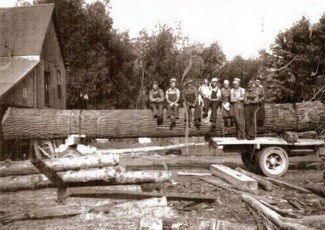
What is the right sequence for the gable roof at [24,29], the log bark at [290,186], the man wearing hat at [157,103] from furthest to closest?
the gable roof at [24,29]
the man wearing hat at [157,103]
the log bark at [290,186]

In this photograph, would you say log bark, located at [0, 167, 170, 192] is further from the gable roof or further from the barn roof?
the gable roof

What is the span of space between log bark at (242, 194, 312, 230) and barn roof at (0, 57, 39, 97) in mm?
12167

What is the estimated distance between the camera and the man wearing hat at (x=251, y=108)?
12086 mm

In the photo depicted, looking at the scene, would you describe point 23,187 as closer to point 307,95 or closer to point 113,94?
point 307,95

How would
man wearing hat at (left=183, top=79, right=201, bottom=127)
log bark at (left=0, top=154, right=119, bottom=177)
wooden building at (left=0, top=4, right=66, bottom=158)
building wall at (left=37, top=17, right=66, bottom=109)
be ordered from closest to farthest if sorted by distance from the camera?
1. log bark at (left=0, top=154, right=119, bottom=177)
2. man wearing hat at (left=183, top=79, right=201, bottom=127)
3. wooden building at (left=0, top=4, right=66, bottom=158)
4. building wall at (left=37, top=17, right=66, bottom=109)

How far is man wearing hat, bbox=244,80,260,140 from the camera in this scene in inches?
476

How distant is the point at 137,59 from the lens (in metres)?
46.3

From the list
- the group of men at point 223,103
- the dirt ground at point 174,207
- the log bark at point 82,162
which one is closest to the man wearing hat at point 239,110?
the group of men at point 223,103

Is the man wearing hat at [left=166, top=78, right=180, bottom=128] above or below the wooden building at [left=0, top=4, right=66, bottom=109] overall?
below

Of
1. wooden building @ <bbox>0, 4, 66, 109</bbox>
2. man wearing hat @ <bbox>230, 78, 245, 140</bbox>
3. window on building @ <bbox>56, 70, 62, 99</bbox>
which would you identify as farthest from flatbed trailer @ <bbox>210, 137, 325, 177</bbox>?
window on building @ <bbox>56, 70, 62, 99</bbox>

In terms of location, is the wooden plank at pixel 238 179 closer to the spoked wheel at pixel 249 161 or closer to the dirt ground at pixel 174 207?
the dirt ground at pixel 174 207

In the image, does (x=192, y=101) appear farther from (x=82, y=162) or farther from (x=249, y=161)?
(x=82, y=162)

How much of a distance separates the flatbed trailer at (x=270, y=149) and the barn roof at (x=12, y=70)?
31.6 ft

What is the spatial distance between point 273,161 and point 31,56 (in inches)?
580
